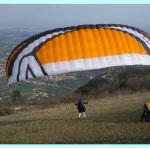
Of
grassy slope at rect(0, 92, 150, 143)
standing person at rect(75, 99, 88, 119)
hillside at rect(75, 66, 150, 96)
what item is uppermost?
hillside at rect(75, 66, 150, 96)

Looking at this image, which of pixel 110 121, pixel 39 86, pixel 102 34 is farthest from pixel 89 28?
pixel 39 86

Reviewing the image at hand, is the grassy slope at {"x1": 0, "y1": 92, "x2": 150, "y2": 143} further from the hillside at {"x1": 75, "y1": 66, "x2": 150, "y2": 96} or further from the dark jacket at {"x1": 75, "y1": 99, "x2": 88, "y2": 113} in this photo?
the hillside at {"x1": 75, "y1": 66, "x2": 150, "y2": 96}

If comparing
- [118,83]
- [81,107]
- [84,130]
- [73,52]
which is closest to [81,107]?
[81,107]

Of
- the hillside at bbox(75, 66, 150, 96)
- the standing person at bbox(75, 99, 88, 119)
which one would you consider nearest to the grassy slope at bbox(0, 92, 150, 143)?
the standing person at bbox(75, 99, 88, 119)

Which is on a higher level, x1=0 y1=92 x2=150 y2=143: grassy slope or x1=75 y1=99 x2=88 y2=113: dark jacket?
x1=75 y1=99 x2=88 y2=113: dark jacket

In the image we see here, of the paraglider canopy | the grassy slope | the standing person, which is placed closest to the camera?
the paraglider canopy

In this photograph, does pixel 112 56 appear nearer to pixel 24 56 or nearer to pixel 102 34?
pixel 102 34

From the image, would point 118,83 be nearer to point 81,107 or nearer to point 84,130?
point 81,107
